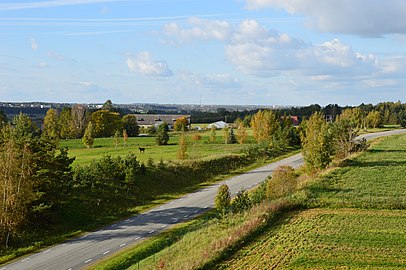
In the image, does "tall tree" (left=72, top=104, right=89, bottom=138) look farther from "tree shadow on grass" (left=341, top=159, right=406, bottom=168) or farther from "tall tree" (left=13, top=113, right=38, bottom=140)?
"tall tree" (left=13, top=113, right=38, bottom=140)

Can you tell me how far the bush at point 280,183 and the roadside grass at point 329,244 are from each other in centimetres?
421

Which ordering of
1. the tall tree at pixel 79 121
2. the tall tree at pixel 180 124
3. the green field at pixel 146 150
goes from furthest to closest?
the tall tree at pixel 180 124 → the tall tree at pixel 79 121 → the green field at pixel 146 150

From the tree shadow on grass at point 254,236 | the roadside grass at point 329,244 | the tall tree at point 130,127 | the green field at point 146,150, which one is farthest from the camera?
the tall tree at point 130,127

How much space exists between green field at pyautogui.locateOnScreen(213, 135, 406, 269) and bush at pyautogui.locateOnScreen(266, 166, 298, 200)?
2.28 m

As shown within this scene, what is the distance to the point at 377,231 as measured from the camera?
28.1 metres

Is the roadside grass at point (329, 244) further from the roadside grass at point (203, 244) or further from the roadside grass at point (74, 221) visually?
the roadside grass at point (74, 221)

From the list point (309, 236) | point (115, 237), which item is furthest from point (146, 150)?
point (309, 236)

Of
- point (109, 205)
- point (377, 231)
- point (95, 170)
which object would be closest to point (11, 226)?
point (109, 205)

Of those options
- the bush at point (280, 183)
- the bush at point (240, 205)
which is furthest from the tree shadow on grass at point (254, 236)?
the bush at point (280, 183)

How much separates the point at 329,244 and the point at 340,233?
2.65m

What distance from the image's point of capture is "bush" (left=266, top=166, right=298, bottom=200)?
3675cm

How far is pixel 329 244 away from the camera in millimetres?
25375

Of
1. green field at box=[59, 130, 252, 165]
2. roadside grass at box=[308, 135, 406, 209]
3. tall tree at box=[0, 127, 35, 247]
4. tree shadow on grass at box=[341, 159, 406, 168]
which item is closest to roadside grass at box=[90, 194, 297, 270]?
roadside grass at box=[308, 135, 406, 209]

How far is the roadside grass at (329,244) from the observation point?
22.3m
